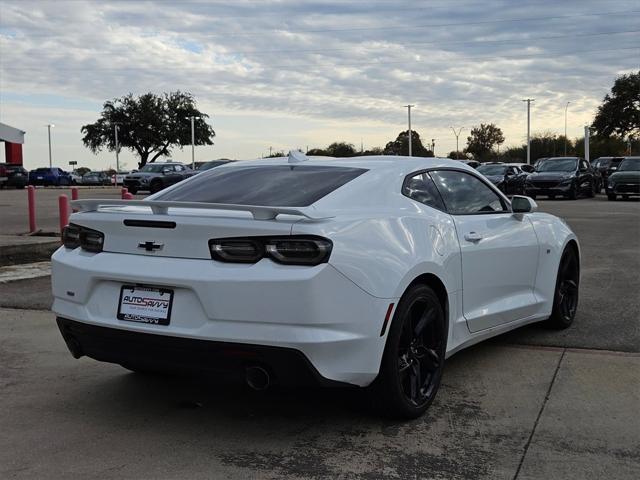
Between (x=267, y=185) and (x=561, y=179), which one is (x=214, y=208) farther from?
(x=561, y=179)

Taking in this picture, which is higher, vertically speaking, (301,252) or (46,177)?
(46,177)

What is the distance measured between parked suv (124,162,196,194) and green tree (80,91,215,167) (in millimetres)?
47669

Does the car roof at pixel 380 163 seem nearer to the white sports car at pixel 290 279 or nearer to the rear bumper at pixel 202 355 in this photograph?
the white sports car at pixel 290 279

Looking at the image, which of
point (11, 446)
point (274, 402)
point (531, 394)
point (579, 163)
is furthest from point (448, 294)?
point (579, 163)

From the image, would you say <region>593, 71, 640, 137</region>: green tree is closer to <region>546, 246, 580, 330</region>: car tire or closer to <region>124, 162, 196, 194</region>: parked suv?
<region>124, 162, 196, 194</region>: parked suv

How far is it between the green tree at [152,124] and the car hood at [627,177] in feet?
194

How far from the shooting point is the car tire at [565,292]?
19.8ft

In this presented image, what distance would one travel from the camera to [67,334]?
4.07 m

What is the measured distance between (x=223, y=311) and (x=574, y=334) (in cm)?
371

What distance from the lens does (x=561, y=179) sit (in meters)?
27.6

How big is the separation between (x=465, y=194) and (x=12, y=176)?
4390 cm

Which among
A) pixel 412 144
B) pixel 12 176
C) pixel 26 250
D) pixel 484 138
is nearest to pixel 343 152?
pixel 26 250

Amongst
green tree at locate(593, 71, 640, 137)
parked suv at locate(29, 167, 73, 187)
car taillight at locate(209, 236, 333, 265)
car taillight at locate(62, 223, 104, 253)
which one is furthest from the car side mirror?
green tree at locate(593, 71, 640, 137)

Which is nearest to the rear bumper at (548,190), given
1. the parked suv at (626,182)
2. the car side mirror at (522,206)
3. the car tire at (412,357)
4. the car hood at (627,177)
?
the parked suv at (626,182)
